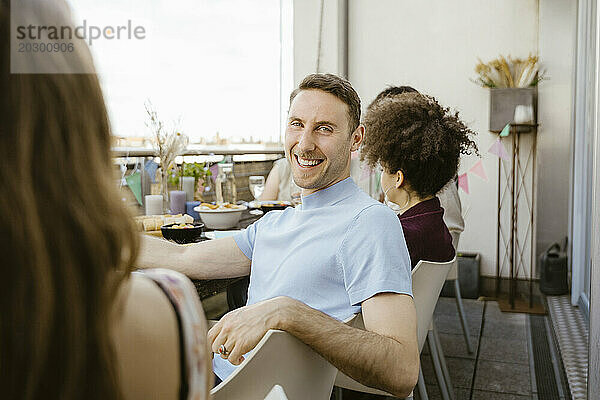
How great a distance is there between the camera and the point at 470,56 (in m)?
4.85

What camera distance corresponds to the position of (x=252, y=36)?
4738mm

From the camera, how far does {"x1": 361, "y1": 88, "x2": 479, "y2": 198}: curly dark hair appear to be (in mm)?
2117

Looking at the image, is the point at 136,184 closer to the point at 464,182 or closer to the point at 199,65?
the point at 199,65

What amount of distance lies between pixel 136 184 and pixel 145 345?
220cm

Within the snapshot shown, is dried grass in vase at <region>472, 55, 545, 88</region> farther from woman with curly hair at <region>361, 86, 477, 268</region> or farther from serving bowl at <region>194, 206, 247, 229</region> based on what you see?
serving bowl at <region>194, 206, 247, 229</region>

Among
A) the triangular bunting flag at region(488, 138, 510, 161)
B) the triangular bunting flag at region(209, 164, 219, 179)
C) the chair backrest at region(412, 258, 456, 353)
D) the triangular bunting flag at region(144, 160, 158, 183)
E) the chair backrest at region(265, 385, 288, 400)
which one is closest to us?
the chair backrest at region(265, 385, 288, 400)

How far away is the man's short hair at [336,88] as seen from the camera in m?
1.56

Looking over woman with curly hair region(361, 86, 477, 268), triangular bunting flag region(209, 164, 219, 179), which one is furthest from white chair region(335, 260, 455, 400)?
triangular bunting flag region(209, 164, 219, 179)

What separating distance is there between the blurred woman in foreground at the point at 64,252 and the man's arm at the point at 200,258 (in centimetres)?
107

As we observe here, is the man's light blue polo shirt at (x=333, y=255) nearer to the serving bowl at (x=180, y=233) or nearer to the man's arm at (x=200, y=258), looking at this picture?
the man's arm at (x=200, y=258)

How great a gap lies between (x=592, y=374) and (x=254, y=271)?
1191 millimetres

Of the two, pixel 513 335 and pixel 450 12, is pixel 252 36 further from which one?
pixel 513 335

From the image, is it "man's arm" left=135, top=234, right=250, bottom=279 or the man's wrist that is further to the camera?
"man's arm" left=135, top=234, right=250, bottom=279

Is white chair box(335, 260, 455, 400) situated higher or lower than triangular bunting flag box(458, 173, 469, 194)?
lower
